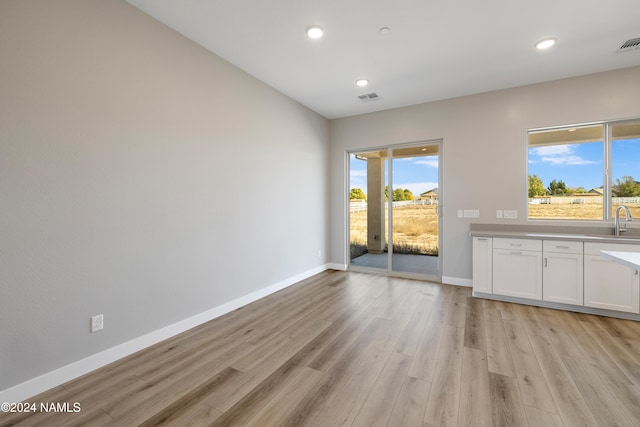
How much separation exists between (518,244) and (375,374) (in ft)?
8.88

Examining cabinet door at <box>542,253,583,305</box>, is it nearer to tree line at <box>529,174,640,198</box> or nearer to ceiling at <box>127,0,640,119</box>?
tree line at <box>529,174,640,198</box>

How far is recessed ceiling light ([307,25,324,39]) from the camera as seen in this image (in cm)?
254

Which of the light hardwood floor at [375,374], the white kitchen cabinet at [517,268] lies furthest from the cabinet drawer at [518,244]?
the light hardwood floor at [375,374]

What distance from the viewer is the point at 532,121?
371cm

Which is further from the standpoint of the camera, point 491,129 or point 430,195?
point 430,195

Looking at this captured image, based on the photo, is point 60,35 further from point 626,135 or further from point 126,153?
point 626,135

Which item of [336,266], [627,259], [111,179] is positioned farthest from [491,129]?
[111,179]

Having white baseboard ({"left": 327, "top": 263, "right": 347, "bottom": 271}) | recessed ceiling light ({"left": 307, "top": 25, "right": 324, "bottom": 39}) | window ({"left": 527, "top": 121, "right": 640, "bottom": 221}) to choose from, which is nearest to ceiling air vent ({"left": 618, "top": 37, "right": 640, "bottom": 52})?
window ({"left": 527, "top": 121, "right": 640, "bottom": 221})

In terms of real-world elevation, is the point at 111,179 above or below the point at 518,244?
above

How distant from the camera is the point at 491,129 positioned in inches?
156

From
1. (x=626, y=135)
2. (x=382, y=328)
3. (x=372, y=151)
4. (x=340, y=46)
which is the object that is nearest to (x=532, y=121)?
(x=626, y=135)

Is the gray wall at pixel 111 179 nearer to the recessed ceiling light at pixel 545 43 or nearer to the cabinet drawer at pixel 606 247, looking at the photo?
the recessed ceiling light at pixel 545 43

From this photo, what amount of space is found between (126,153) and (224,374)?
6.49 ft

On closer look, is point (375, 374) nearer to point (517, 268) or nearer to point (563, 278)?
point (517, 268)
